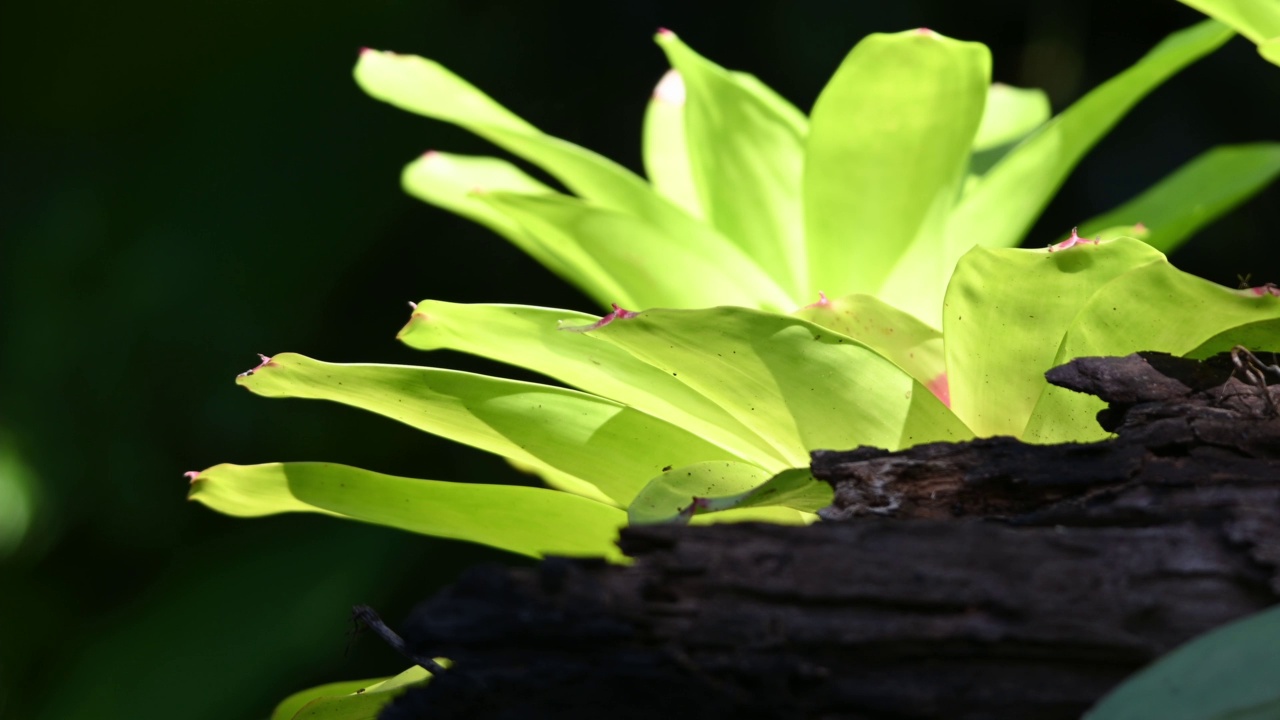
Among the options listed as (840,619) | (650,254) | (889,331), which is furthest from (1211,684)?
(650,254)

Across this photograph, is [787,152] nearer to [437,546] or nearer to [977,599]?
[977,599]

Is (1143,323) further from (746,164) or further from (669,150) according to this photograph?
(669,150)

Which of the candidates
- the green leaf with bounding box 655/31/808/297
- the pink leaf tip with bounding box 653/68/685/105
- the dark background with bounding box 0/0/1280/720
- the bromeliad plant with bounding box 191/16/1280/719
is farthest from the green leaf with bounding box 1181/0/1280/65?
the dark background with bounding box 0/0/1280/720

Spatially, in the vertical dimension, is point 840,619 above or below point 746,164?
below

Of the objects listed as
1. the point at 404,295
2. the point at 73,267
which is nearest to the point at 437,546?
the point at 404,295

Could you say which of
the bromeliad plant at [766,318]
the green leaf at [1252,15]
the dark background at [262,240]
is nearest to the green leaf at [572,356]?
the bromeliad plant at [766,318]
